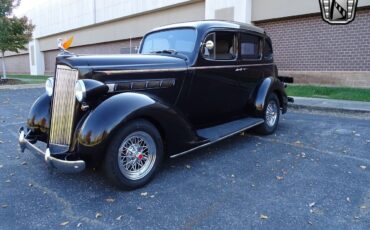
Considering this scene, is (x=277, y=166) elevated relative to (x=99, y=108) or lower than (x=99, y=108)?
lower

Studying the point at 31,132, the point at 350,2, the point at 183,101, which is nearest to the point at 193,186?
the point at 183,101

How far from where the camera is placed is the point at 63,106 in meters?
3.45

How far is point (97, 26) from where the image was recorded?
23422mm

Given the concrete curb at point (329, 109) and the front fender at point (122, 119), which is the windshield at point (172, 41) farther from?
the concrete curb at point (329, 109)

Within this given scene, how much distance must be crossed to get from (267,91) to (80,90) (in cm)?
356

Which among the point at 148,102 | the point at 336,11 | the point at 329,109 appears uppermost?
the point at 336,11

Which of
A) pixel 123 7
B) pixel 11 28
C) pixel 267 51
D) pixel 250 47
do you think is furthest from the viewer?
pixel 123 7

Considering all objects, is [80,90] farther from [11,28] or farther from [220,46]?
[11,28]

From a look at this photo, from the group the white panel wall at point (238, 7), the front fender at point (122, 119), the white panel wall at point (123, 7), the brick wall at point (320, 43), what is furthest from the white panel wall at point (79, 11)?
the front fender at point (122, 119)

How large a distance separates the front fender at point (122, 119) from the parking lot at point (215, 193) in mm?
572

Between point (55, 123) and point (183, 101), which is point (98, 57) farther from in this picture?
point (183, 101)

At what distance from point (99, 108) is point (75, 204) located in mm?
1025

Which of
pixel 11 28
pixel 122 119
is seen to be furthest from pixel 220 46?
pixel 11 28

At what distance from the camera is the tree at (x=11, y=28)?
16359 millimetres
